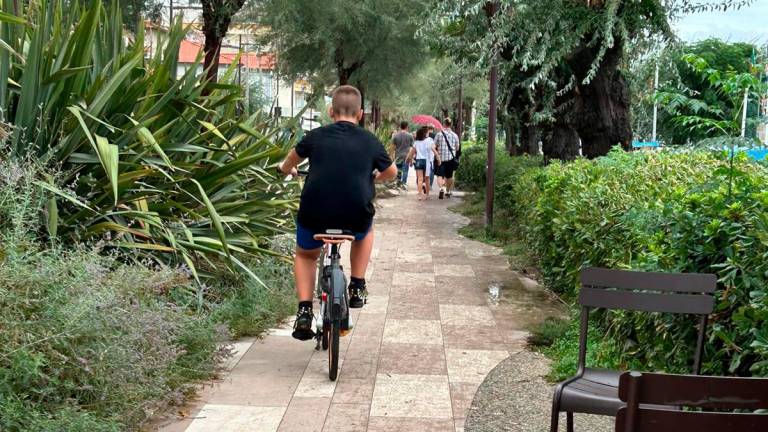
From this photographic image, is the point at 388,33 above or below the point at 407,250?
above

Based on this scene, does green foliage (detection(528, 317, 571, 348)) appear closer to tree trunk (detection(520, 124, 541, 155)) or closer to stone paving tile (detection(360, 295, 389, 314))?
stone paving tile (detection(360, 295, 389, 314))

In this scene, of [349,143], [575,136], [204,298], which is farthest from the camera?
[575,136]

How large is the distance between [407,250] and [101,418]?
8.41 meters

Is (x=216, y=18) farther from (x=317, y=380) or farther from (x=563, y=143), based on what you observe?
(x=317, y=380)

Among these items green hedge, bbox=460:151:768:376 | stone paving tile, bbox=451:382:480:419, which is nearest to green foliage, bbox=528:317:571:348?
green hedge, bbox=460:151:768:376

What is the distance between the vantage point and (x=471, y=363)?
6.19 meters

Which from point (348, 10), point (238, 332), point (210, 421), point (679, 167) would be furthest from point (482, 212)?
point (210, 421)

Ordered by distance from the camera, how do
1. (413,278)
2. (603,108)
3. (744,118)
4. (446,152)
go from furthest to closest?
(446,152) → (603,108) → (413,278) → (744,118)

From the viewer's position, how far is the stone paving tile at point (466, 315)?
7.57 metres

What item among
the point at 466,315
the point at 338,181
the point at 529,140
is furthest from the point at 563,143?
the point at 338,181

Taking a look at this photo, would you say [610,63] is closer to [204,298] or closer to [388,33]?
[204,298]

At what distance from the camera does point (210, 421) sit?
187 inches

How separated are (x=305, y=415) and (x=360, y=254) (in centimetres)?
141

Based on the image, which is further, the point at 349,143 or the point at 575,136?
the point at 575,136
